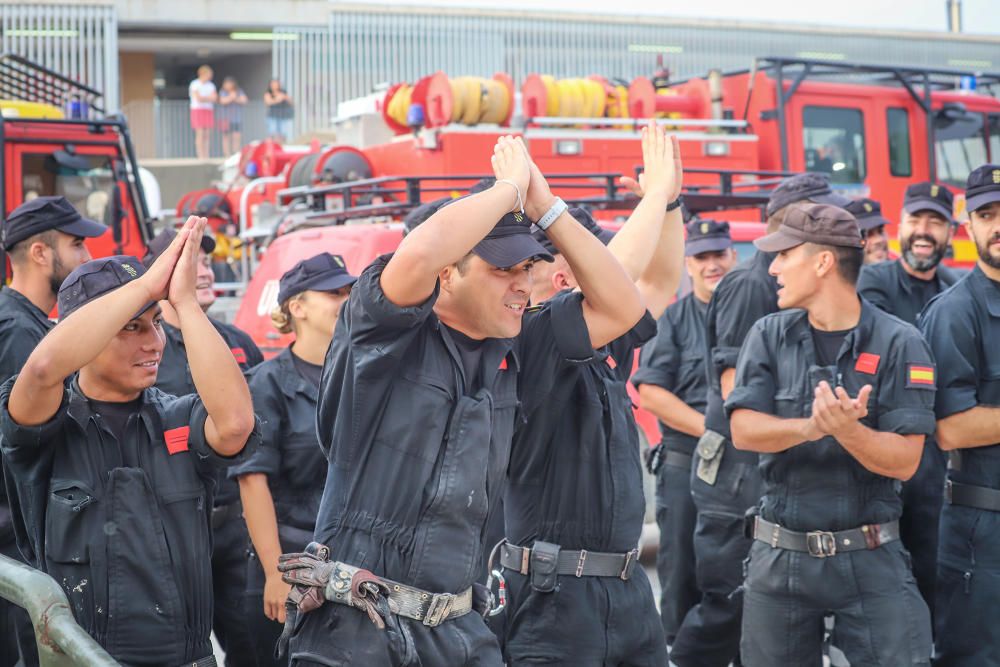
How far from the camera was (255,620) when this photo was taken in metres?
4.74

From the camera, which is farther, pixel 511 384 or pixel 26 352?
pixel 26 352

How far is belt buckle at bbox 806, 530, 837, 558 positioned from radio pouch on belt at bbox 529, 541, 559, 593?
100 centimetres

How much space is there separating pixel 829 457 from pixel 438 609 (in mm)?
1839

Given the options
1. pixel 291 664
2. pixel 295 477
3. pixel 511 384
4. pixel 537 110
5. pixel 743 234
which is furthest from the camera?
pixel 537 110

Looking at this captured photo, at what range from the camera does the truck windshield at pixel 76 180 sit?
11172 millimetres

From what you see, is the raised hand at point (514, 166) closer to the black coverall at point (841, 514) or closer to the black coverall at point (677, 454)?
the black coverall at point (841, 514)

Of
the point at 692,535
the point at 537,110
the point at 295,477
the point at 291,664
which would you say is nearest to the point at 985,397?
the point at 692,535

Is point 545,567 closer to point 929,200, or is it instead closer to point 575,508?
point 575,508

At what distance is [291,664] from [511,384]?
926mm

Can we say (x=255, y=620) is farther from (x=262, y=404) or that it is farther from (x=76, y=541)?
(x=76, y=541)

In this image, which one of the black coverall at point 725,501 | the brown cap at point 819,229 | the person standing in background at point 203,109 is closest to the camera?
the brown cap at point 819,229

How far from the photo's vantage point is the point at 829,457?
445cm

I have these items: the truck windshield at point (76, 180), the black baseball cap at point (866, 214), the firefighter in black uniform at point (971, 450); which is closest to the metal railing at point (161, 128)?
the truck windshield at point (76, 180)

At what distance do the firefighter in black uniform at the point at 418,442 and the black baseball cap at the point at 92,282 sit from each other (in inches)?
32.1
